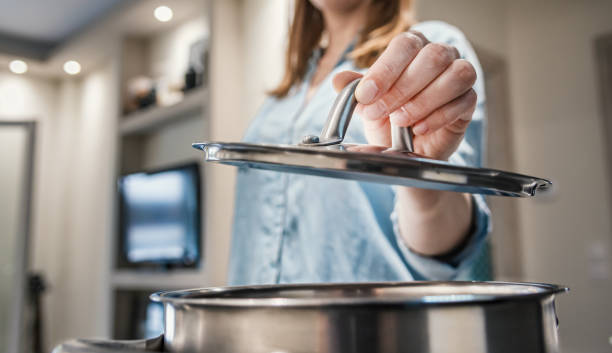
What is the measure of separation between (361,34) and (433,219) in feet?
1.22

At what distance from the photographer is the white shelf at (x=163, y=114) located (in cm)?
241

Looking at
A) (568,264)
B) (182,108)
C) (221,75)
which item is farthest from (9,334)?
(568,264)

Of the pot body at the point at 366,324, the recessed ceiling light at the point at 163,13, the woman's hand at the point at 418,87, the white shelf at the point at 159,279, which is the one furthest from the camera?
→ the recessed ceiling light at the point at 163,13

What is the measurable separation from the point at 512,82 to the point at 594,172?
62 cm

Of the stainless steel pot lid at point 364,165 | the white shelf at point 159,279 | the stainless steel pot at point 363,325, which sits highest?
the stainless steel pot lid at point 364,165

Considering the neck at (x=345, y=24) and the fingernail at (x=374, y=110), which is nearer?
the fingernail at (x=374, y=110)

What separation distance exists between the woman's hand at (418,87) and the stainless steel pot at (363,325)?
127 millimetres

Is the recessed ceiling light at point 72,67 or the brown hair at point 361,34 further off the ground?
the recessed ceiling light at point 72,67

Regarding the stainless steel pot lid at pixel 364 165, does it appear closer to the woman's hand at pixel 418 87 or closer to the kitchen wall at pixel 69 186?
the woman's hand at pixel 418 87

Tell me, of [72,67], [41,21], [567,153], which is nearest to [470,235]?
[567,153]

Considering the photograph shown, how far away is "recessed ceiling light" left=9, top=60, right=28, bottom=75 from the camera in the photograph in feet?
11.6

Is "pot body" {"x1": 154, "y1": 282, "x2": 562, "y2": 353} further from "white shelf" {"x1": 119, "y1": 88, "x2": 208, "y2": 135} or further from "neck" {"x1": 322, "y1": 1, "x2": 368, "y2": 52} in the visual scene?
"white shelf" {"x1": 119, "y1": 88, "x2": 208, "y2": 135}

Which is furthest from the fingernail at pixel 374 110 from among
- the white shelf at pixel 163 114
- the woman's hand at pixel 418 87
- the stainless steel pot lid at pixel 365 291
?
the white shelf at pixel 163 114

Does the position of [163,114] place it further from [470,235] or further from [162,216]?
[470,235]
